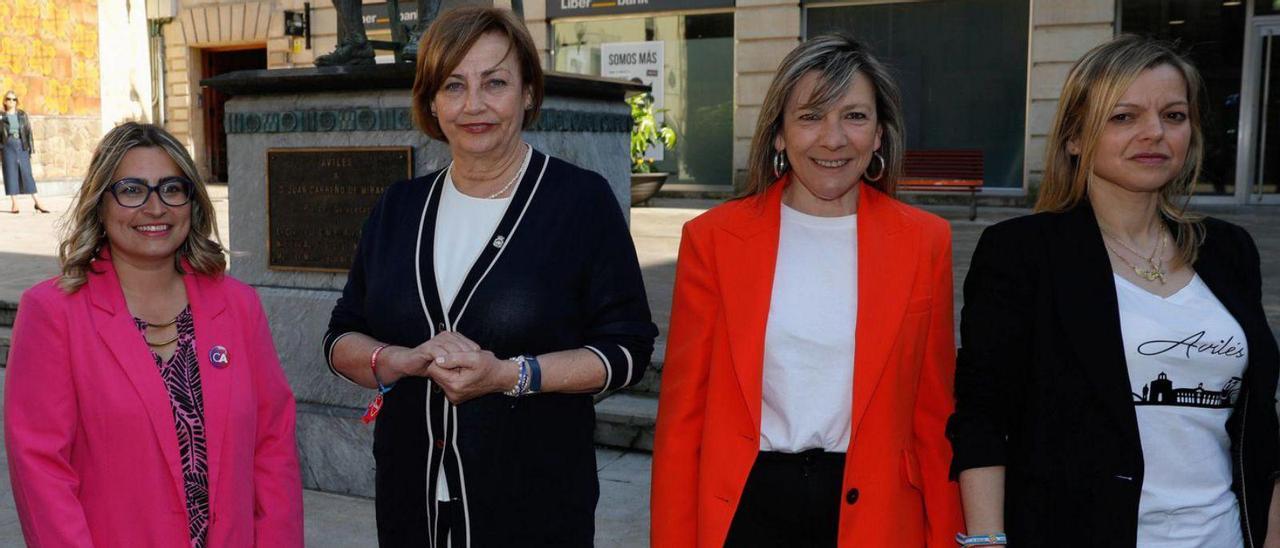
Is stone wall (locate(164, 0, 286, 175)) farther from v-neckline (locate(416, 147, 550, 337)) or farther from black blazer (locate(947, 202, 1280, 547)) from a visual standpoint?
black blazer (locate(947, 202, 1280, 547))

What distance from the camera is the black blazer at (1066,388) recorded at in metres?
2.21

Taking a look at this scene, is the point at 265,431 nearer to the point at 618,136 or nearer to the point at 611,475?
the point at 611,475

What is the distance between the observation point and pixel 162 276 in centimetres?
257

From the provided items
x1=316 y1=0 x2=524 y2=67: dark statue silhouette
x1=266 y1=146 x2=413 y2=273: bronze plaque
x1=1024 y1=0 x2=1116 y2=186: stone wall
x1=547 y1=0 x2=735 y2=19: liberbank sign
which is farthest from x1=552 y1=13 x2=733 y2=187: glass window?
x1=266 y1=146 x2=413 y2=273: bronze plaque

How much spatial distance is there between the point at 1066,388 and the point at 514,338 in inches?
43.2

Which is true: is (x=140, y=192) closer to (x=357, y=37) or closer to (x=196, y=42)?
(x=357, y=37)

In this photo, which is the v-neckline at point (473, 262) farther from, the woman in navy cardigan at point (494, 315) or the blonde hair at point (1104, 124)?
the blonde hair at point (1104, 124)

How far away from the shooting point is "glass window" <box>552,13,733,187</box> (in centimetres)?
1856

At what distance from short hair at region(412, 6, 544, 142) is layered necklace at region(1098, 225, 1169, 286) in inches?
49.4

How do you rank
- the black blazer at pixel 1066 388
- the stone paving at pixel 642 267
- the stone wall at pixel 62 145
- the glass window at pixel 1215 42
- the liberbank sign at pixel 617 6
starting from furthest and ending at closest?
the stone wall at pixel 62 145
the liberbank sign at pixel 617 6
the glass window at pixel 1215 42
the stone paving at pixel 642 267
the black blazer at pixel 1066 388

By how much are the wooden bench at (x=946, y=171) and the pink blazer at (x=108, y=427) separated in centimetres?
1341

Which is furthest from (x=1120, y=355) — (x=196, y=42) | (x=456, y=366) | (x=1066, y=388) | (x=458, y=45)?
(x=196, y=42)

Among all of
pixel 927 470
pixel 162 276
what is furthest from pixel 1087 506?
pixel 162 276

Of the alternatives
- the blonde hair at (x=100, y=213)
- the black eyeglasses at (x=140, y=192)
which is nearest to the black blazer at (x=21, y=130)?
the blonde hair at (x=100, y=213)
